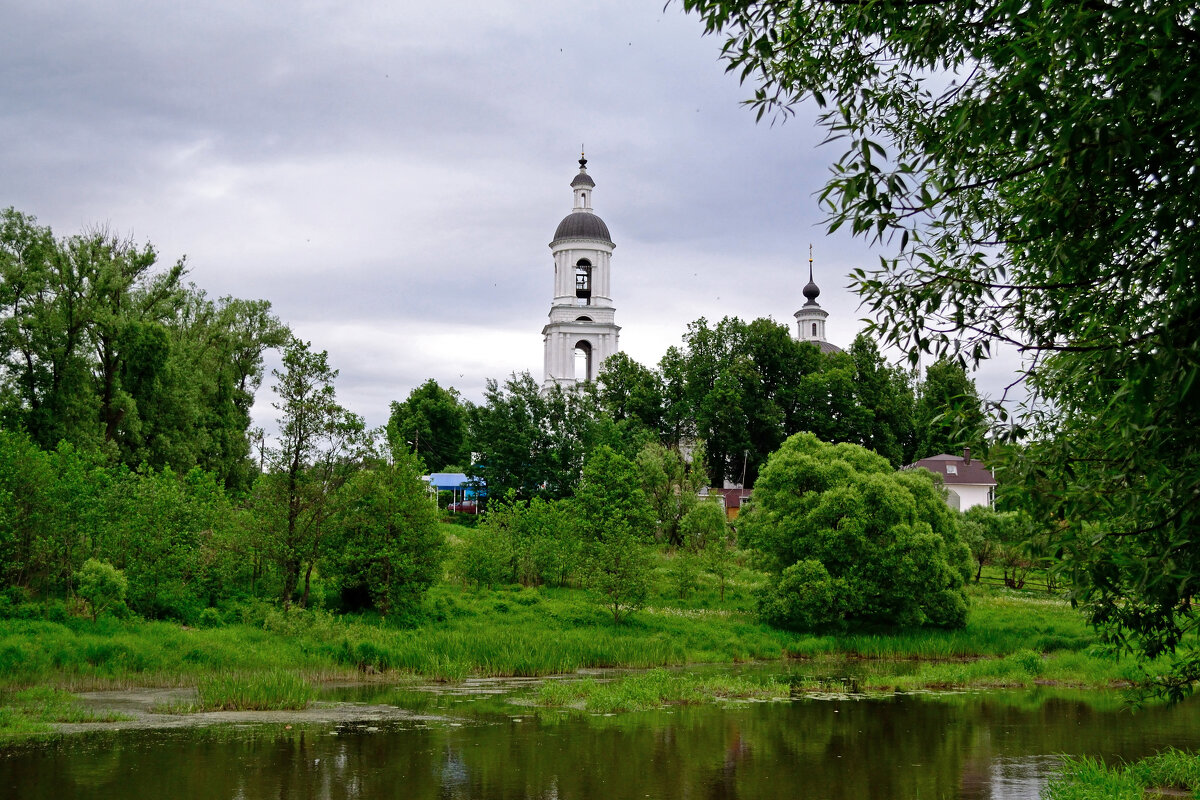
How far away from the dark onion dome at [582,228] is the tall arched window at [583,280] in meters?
2.08

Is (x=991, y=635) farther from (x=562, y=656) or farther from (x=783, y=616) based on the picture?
(x=562, y=656)

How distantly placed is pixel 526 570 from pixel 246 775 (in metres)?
24.6

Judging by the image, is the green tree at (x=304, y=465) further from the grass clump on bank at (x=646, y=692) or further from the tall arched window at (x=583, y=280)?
the tall arched window at (x=583, y=280)

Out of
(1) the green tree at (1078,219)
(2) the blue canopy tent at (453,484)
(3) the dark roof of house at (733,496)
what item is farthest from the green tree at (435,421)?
(1) the green tree at (1078,219)

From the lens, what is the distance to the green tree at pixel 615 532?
111 ft

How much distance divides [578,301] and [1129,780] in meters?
65.1

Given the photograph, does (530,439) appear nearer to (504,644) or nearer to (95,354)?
(95,354)

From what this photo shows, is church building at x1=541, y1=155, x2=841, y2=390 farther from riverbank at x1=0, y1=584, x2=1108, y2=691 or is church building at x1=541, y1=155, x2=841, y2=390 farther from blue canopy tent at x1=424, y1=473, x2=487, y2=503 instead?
riverbank at x1=0, y1=584, x2=1108, y2=691

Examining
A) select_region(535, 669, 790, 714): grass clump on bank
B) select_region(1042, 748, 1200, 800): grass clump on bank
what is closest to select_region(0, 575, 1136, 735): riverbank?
select_region(535, 669, 790, 714): grass clump on bank

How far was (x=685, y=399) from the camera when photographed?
70.5 m

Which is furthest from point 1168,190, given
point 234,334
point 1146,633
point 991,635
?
point 234,334

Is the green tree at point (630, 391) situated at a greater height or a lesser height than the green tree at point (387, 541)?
greater

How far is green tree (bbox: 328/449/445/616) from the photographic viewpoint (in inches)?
1190

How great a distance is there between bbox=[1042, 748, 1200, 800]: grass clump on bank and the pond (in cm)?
71
